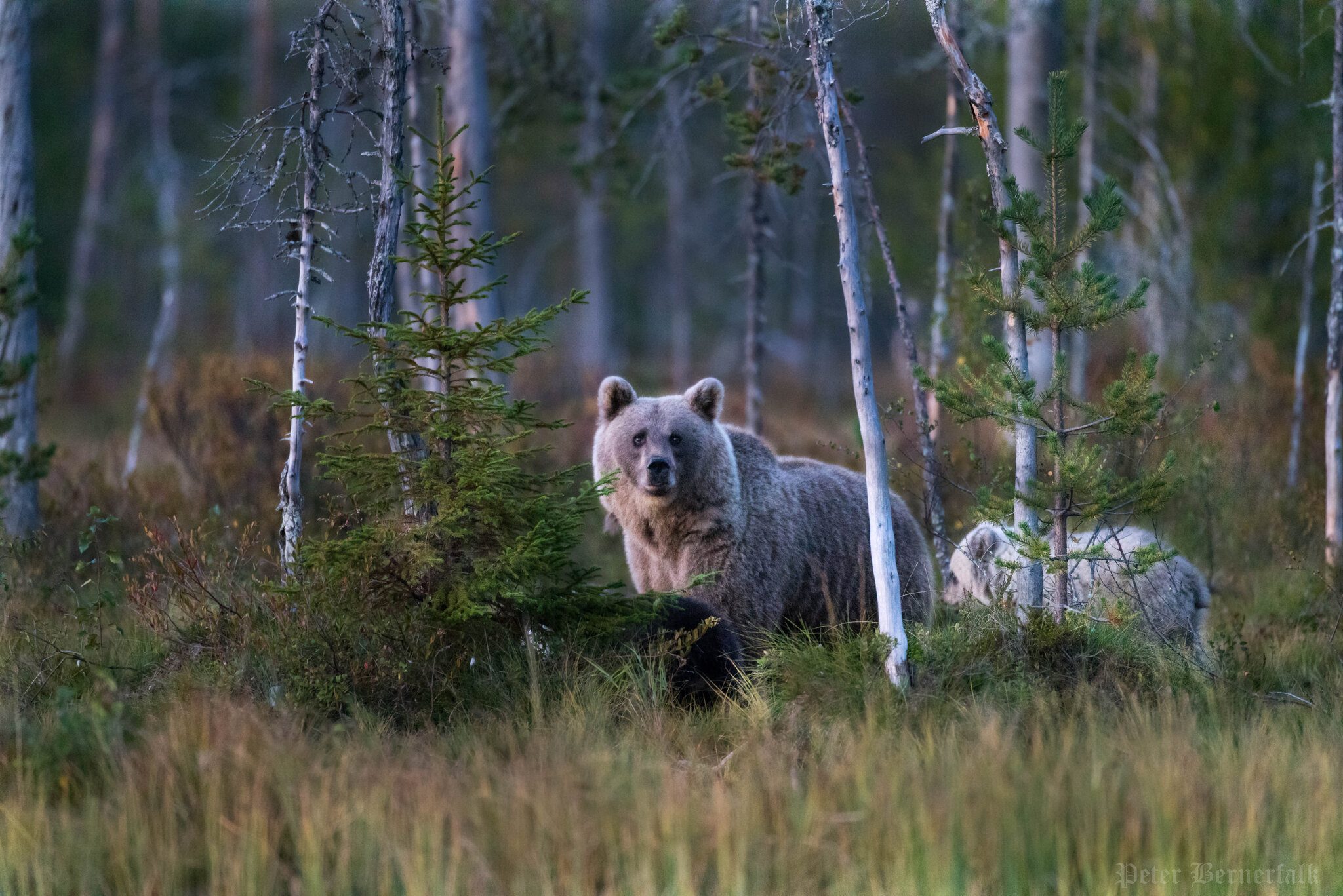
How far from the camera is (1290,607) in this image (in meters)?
7.93

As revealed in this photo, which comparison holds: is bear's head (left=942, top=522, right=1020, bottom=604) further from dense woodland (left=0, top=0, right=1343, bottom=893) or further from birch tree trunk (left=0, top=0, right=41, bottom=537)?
birch tree trunk (left=0, top=0, right=41, bottom=537)

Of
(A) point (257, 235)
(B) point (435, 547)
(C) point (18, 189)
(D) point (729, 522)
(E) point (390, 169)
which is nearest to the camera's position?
(B) point (435, 547)

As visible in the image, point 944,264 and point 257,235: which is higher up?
point 257,235

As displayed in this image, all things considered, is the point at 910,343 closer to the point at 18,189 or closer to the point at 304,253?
the point at 304,253

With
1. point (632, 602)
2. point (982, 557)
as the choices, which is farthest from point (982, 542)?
point (632, 602)

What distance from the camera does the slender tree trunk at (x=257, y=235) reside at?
24.7 metres

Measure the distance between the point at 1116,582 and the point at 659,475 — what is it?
274 centimetres

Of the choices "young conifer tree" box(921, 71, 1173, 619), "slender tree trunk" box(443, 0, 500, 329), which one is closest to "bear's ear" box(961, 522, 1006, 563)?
"young conifer tree" box(921, 71, 1173, 619)

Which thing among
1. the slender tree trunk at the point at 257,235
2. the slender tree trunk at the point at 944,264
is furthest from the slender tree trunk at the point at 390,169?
the slender tree trunk at the point at 257,235

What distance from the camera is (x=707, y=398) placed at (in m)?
7.45

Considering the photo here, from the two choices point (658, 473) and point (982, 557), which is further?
point (982, 557)

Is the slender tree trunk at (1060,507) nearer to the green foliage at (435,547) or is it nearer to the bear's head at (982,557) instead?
the bear's head at (982,557)
